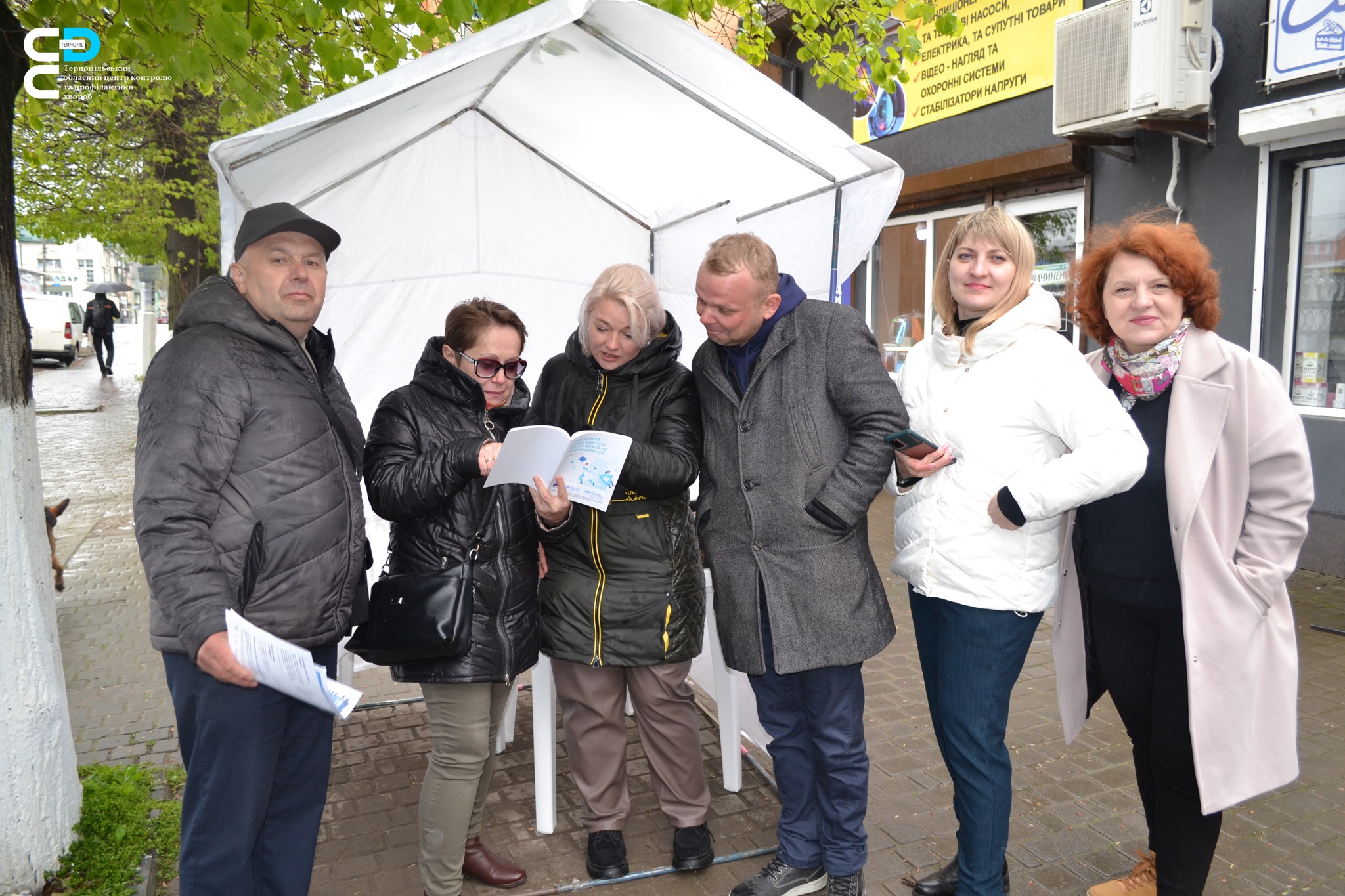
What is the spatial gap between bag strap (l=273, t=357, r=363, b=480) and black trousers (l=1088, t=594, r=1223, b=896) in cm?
209

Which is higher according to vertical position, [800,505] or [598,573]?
[800,505]

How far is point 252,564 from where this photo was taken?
2.18m

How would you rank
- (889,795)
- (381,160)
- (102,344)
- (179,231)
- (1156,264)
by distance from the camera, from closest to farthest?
(1156,264)
(889,795)
(381,160)
(179,231)
(102,344)

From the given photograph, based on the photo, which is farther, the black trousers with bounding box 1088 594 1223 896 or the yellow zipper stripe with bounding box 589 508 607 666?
the yellow zipper stripe with bounding box 589 508 607 666

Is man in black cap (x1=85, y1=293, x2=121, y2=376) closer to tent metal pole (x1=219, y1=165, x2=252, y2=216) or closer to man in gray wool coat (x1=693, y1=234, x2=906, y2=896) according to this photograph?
tent metal pole (x1=219, y1=165, x2=252, y2=216)

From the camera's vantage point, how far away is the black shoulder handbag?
2604 millimetres

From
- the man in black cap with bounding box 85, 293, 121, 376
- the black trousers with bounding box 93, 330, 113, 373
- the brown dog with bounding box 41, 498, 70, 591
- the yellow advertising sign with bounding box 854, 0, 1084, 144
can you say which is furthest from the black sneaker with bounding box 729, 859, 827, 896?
the man in black cap with bounding box 85, 293, 121, 376

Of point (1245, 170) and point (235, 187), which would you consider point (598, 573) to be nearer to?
point (235, 187)

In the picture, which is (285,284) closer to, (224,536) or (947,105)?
(224,536)

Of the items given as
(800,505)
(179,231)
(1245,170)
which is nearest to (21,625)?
(800,505)

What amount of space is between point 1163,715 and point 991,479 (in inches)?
31.3

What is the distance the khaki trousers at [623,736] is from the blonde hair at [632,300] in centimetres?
106

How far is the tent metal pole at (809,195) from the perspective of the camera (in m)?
Result: 3.69

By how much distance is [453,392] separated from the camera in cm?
275
